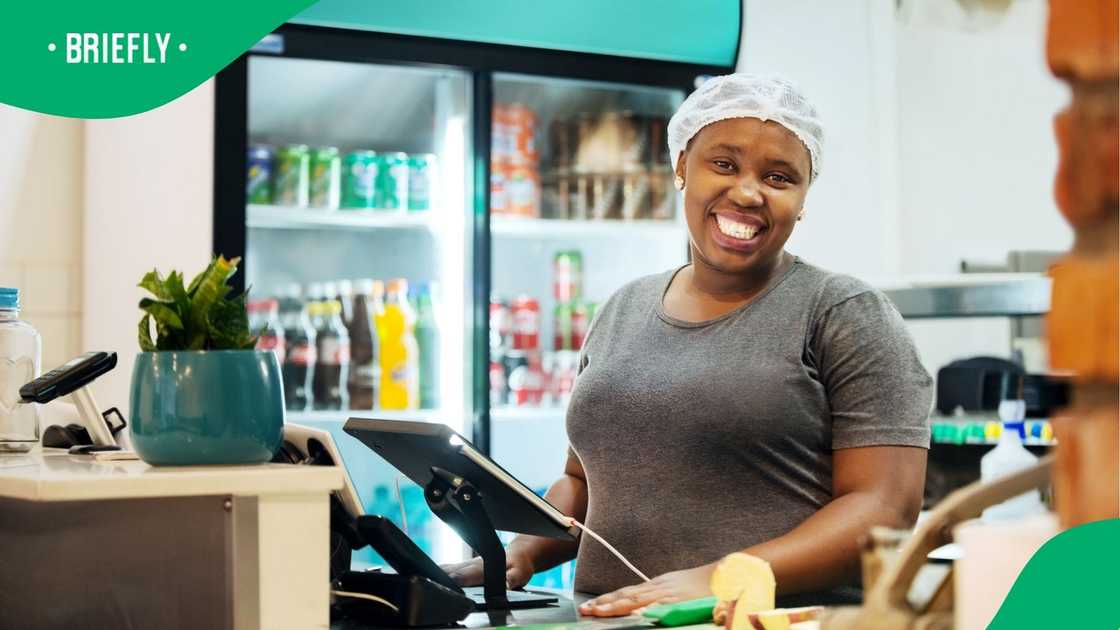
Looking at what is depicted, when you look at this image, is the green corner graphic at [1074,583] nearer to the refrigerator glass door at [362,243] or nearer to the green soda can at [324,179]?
the refrigerator glass door at [362,243]

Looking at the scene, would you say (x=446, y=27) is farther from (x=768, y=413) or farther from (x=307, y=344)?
(x=768, y=413)

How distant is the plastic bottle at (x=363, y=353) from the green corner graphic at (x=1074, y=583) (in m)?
3.22

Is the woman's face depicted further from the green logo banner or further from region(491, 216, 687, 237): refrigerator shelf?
region(491, 216, 687, 237): refrigerator shelf

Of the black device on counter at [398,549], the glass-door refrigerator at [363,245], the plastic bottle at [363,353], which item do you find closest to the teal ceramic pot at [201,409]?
the black device on counter at [398,549]

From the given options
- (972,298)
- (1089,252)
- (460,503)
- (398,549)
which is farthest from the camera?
(972,298)

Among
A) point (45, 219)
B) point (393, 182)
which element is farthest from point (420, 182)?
point (45, 219)

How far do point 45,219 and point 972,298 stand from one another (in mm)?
2478

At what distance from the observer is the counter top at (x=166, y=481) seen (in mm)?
1042

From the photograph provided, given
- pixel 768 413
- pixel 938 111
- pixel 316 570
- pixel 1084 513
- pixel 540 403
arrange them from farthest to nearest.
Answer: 1. pixel 540 403
2. pixel 768 413
3. pixel 316 570
4. pixel 938 111
5. pixel 1084 513

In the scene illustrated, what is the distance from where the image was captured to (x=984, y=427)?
224 centimetres

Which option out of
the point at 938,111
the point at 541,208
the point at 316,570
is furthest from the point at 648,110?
the point at 938,111

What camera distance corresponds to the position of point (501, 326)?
3686 millimetres

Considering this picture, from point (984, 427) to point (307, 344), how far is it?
6.39 ft

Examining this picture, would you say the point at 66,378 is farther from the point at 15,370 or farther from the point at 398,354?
the point at 398,354
